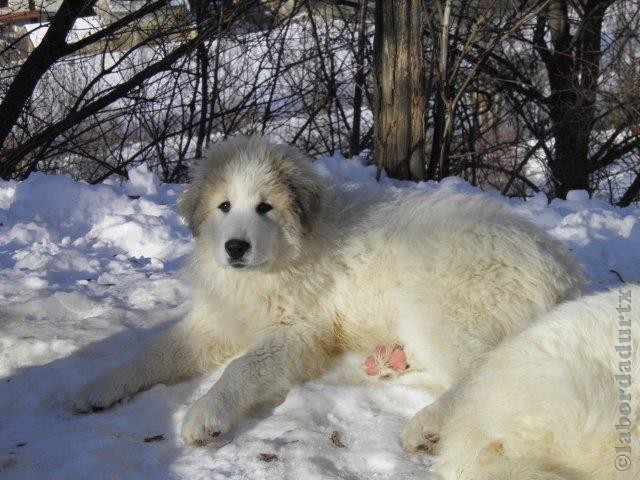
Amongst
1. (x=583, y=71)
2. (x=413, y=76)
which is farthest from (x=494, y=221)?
(x=583, y=71)

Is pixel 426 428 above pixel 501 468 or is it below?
below

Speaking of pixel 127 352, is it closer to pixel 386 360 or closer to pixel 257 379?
pixel 257 379

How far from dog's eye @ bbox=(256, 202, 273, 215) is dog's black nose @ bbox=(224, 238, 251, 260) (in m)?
0.29

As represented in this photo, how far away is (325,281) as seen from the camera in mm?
4043

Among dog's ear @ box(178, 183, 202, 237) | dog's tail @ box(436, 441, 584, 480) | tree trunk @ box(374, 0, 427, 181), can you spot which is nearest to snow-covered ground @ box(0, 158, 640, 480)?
dog's tail @ box(436, 441, 584, 480)

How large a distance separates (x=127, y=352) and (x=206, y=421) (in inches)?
46.0

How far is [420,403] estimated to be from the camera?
3342mm

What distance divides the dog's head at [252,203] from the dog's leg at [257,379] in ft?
1.40

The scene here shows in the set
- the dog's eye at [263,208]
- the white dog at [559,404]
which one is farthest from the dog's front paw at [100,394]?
the white dog at [559,404]

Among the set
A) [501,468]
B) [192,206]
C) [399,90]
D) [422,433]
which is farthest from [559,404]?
[399,90]

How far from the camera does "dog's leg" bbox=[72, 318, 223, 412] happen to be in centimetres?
349

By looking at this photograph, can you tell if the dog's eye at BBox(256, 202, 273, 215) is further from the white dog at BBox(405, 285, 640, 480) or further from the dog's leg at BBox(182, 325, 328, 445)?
the white dog at BBox(405, 285, 640, 480)

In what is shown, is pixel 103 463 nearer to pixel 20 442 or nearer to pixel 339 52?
pixel 20 442

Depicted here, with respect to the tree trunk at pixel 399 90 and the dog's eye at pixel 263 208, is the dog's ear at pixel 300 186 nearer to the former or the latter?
the dog's eye at pixel 263 208
